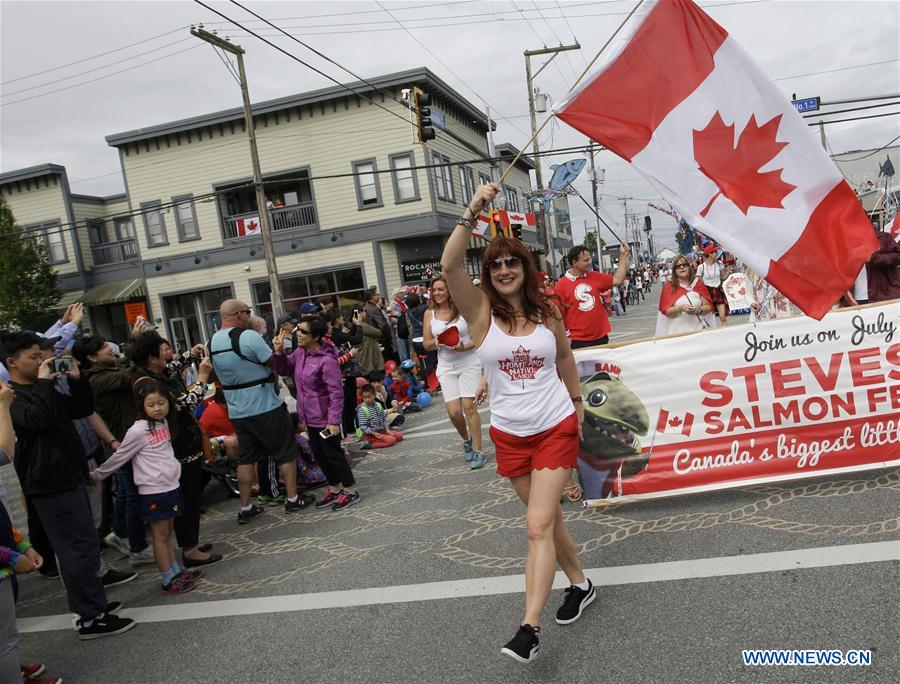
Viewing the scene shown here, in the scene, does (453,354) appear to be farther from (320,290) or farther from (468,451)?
(320,290)

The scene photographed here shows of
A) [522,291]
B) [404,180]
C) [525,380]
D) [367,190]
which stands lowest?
[525,380]

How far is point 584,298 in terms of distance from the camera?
6594 millimetres

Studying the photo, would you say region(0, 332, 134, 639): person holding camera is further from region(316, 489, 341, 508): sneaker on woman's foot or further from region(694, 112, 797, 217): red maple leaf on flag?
region(694, 112, 797, 217): red maple leaf on flag

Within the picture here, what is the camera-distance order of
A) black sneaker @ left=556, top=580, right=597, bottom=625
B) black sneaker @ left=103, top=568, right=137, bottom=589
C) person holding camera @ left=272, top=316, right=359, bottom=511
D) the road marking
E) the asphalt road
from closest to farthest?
the asphalt road, black sneaker @ left=556, top=580, right=597, bottom=625, the road marking, black sneaker @ left=103, top=568, right=137, bottom=589, person holding camera @ left=272, top=316, right=359, bottom=511

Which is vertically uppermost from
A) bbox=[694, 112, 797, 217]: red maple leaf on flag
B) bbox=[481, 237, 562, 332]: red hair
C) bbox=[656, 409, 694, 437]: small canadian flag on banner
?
bbox=[694, 112, 797, 217]: red maple leaf on flag

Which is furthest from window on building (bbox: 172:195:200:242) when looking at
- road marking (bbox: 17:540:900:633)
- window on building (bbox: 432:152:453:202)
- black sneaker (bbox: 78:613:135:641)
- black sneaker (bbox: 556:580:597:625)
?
black sneaker (bbox: 556:580:597:625)

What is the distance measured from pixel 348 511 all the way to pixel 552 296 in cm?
338

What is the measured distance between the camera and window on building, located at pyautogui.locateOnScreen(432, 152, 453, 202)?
995 inches

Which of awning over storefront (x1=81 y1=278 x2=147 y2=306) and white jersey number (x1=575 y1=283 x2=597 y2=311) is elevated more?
awning over storefront (x1=81 y1=278 x2=147 y2=306)

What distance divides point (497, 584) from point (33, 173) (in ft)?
105

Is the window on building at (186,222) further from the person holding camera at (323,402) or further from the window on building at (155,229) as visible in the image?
the person holding camera at (323,402)

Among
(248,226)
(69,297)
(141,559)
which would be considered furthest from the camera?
(69,297)

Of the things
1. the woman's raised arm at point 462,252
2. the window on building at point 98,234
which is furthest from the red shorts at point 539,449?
the window on building at point 98,234

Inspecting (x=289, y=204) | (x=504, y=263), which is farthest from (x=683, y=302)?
(x=289, y=204)
